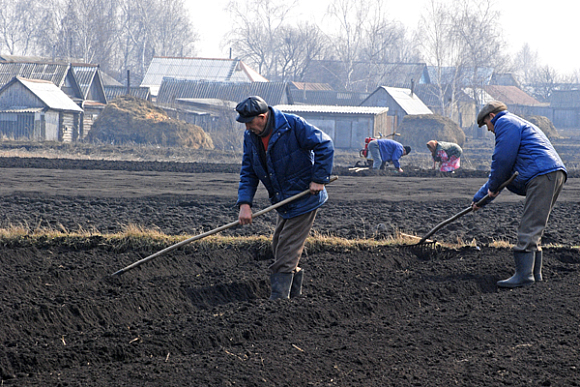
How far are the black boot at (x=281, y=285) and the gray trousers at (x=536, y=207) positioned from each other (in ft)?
6.61

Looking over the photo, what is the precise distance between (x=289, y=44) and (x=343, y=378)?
68549 millimetres

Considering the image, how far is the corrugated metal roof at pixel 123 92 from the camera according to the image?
45928 millimetres

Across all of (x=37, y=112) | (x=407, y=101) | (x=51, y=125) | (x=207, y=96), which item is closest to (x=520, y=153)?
(x=37, y=112)

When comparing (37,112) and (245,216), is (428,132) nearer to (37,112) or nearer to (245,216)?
(37,112)

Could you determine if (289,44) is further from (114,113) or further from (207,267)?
(207,267)

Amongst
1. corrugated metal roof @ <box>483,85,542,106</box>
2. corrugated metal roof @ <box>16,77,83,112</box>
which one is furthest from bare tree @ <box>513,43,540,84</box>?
corrugated metal roof @ <box>16,77,83,112</box>

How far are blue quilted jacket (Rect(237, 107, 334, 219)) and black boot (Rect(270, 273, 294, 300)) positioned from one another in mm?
467

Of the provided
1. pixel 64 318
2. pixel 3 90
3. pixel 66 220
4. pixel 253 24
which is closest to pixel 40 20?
pixel 253 24

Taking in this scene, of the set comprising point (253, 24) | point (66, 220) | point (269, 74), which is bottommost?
point (66, 220)

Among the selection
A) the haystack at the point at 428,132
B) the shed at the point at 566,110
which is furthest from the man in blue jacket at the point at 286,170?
the shed at the point at 566,110

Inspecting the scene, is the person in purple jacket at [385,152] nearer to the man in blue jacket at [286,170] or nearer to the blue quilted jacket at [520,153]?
the blue quilted jacket at [520,153]

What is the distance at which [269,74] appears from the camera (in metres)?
74.1

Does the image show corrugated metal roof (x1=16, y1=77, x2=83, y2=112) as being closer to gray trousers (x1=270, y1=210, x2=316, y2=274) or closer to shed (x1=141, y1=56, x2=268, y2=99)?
shed (x1=141, y1=56, x2=268, y2=99)

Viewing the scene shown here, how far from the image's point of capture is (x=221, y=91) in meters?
45.3
